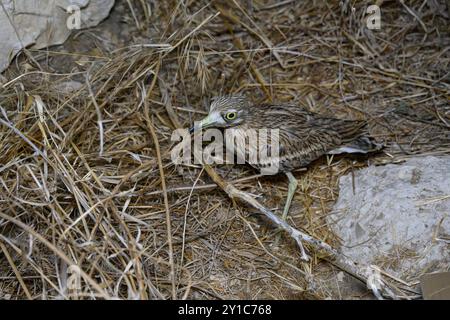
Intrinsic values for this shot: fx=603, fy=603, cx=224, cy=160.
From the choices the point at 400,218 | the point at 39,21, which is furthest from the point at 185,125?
the point at 400,218

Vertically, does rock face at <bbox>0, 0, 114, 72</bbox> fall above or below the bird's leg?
above

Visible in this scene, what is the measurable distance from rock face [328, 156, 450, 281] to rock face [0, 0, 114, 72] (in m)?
2.20

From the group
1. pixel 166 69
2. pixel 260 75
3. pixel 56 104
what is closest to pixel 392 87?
pixel 260 75

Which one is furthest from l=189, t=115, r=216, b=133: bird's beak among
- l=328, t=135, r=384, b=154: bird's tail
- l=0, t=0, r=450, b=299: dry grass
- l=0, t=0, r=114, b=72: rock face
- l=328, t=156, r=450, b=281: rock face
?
l=0, t=0, r=114, b=72: rock face

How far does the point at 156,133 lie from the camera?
13.2ft

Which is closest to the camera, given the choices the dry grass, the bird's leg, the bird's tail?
the dry grass

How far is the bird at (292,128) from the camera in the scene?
3762 mm

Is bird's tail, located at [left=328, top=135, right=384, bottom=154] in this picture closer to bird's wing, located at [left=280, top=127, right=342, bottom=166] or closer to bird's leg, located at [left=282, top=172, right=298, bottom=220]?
bird's wing, located at [left=280, top=127, right=342, bottom=166]

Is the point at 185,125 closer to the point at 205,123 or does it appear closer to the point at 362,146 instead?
the point at 205,123

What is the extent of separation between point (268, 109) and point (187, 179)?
0.69 m

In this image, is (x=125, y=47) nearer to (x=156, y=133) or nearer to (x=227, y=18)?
(x=156, y=133)

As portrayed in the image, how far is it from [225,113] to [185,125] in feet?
1.66

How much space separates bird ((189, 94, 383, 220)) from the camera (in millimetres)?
3762

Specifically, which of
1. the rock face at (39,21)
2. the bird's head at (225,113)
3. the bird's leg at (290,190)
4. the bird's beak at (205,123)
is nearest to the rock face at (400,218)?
the bird's leg at (290,190)
